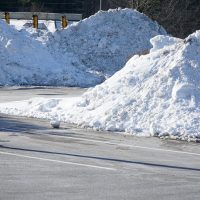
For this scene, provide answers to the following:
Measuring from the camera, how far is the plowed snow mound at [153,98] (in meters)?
17.8

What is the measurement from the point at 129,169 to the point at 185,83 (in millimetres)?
6762

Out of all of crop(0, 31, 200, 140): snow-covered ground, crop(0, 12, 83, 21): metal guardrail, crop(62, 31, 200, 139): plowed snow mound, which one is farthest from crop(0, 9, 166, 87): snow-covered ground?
crop(62, 31, 200, 139): plowed snow mound

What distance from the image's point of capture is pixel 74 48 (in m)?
41.8

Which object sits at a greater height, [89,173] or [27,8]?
[27,8]

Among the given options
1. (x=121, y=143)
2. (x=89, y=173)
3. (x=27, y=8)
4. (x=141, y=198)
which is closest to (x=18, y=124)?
(x=121, y=143)

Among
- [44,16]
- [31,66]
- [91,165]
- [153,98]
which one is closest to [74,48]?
[31,66]

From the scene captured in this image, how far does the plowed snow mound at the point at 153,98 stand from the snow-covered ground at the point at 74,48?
50.9 feet

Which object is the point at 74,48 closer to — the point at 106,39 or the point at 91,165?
the point at 106,39

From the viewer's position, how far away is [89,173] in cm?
1202

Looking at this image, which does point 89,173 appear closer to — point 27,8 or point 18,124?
point 18,124

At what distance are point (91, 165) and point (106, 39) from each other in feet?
99.9

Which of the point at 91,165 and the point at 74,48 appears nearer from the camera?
the point at 91,165

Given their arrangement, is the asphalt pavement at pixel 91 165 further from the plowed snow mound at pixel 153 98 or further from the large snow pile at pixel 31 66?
the large snow pile at pixel 31 66

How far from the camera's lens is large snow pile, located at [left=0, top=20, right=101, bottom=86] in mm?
36594
